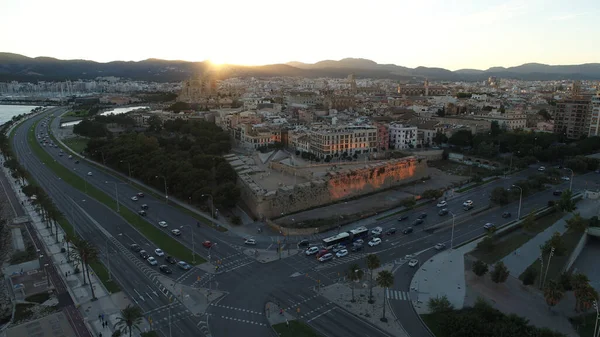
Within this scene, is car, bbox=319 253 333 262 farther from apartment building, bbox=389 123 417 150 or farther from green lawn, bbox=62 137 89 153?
green lawn, bbox=62 137 89 153

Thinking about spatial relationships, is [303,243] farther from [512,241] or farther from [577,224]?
[577,224]

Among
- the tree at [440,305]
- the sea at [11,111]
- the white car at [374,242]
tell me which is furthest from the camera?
the sea at [11,111]

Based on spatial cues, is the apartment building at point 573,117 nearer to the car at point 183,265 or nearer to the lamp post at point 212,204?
the lamp post at point 212,204

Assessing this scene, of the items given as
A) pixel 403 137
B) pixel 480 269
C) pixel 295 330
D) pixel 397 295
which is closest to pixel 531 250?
pixel 480 269

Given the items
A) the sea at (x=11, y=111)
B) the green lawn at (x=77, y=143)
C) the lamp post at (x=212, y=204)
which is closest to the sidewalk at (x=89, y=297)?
the lamp post at (x=212, y=204)

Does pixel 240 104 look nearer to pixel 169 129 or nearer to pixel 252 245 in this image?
pixel 169 129

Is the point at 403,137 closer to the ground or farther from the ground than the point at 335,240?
farther from the ground
